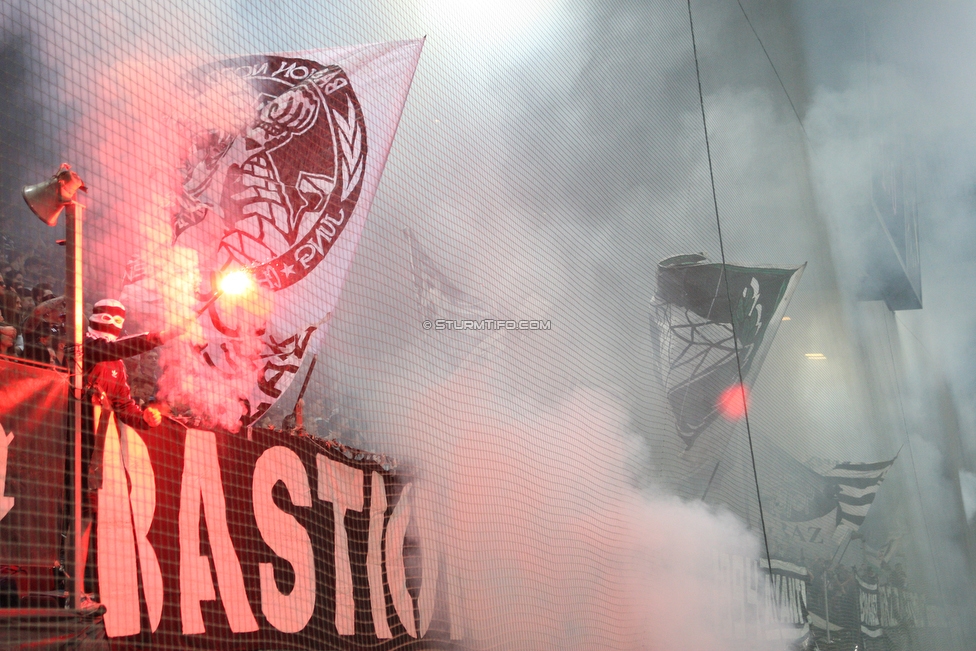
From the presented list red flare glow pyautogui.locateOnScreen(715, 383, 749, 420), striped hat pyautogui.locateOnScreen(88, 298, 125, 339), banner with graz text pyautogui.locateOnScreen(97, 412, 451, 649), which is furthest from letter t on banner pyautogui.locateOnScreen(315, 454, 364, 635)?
red flare glow pyautogui.locateOnScreen(715, 383, 749, 420)

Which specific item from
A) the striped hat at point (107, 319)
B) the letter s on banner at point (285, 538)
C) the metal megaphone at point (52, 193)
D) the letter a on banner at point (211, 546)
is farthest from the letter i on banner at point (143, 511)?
the metal megaphone at point (52, 193)

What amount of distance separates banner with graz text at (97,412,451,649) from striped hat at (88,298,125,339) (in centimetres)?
36

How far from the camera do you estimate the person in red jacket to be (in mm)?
2203

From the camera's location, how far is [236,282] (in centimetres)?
367

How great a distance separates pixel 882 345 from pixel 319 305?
593 centimetres

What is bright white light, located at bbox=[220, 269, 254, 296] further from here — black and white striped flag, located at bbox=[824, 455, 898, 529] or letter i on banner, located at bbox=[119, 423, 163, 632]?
black and white striped flag, located at bbox=[824, 455, 898, 529]

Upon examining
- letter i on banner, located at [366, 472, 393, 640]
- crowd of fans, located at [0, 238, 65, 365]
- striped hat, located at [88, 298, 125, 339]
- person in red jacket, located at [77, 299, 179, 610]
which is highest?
crowd of fans, located at [0, 238, 65, 365]

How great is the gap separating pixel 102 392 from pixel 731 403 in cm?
401

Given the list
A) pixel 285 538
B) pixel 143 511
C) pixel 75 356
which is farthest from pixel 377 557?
pixel 75 356

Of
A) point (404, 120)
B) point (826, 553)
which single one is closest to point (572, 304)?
point (404, 120)

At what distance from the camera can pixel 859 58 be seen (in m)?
6.29

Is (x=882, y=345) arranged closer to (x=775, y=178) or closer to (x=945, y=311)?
(x=945, y=311)

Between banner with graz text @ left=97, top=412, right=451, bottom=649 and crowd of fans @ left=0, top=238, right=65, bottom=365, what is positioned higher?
crowd of fans @ left=0, top=238, right=65, bottom=365

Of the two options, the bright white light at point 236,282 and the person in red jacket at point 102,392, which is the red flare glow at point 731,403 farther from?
the person in red jacket at point 102,392
